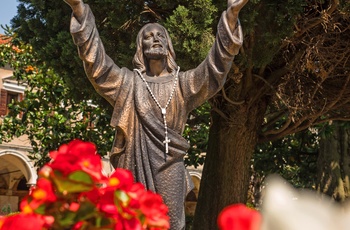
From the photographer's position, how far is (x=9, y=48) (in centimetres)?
1877

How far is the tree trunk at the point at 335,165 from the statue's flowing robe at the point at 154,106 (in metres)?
11.8

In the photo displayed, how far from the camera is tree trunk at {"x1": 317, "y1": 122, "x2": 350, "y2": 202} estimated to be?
1577 cm

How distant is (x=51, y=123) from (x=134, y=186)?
15.5m

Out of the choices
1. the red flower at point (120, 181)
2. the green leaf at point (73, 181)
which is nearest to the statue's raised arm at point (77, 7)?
the red flower at point (120, 181)

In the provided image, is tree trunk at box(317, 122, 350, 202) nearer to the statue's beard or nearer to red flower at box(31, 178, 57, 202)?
the statue's beard

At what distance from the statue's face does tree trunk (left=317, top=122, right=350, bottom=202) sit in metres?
11.7

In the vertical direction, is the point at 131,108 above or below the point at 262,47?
below

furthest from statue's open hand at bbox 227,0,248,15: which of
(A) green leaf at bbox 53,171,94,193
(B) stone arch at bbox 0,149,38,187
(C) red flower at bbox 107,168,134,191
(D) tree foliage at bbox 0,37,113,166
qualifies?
(B) stone arch at bbox 0,149,38,187

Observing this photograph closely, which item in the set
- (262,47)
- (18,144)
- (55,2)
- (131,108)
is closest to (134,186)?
(131,108)

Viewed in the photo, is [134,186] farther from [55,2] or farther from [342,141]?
[342,141]

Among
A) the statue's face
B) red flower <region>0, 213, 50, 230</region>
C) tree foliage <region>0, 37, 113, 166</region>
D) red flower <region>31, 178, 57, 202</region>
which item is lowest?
red flower <region>0, 213, 50, 230</region>

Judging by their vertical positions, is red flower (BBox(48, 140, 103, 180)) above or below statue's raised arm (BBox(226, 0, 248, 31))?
below

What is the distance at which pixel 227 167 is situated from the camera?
34.8 feet

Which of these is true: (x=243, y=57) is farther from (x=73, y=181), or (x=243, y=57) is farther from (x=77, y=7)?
(x=73, y=181)
